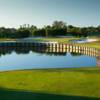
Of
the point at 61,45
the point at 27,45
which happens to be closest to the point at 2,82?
the point at 61,45

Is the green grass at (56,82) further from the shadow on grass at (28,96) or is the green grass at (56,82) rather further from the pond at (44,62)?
the pond at (44,62)

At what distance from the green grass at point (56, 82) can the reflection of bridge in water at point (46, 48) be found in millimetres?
37664

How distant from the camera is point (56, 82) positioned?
15922 mm

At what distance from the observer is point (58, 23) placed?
164 meters

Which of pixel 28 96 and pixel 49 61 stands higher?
pixel 28 96

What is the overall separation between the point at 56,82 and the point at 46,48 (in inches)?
2549

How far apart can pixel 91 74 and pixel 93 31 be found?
110 m

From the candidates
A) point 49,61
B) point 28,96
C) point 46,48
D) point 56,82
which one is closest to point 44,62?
point 49,61

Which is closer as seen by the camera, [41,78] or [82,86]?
[82,86]

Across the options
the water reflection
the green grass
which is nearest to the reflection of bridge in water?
the water reflection

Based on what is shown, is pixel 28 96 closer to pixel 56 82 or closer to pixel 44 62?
pixel 56 82

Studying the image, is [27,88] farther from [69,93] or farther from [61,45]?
[61,45]

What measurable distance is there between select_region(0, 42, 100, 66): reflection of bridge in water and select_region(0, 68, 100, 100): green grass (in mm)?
37664

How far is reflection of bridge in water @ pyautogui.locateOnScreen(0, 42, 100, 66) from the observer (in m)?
63.3
